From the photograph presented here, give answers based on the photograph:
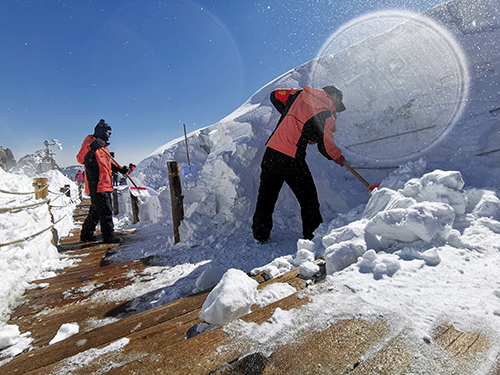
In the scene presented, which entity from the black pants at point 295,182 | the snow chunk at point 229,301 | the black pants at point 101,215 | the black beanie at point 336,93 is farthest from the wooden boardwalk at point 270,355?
the black pants at point 101,215

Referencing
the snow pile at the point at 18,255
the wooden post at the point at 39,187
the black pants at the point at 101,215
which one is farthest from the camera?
the black pants at the point at 101,215

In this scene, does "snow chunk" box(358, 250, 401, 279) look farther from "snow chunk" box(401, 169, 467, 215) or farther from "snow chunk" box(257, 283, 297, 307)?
"snow chunk" box(401, 169, 467, 215)

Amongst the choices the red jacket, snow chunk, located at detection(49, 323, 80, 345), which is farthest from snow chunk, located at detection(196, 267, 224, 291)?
the red jacket

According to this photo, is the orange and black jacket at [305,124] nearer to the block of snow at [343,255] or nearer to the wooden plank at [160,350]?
the block of snow at [343,255]

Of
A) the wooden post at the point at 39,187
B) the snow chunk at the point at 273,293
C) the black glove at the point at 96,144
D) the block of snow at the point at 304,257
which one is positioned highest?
the black glove at the point at 96,144

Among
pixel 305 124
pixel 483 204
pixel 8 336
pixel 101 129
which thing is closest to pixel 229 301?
pixel 8 336

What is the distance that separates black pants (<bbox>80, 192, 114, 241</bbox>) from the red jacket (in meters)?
0.13

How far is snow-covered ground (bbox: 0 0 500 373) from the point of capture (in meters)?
1.01

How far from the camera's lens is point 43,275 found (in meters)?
2.82

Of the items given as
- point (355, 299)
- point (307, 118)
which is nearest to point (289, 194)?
point (307, 118)

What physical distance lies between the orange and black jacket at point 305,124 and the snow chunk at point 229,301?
206 centimetres

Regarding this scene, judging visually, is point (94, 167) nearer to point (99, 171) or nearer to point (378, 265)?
point (99, 171)

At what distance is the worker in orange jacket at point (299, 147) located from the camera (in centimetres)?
288

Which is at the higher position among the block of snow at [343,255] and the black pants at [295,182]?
the black pants at [295,182]
